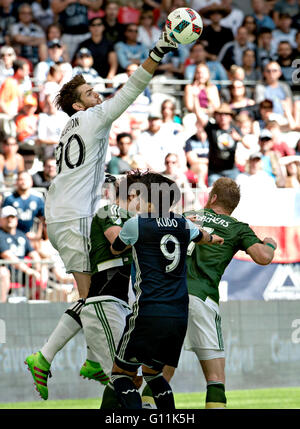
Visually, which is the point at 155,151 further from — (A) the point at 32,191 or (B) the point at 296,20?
(B) the point at 296,20

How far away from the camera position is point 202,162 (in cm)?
1551

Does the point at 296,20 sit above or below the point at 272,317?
above

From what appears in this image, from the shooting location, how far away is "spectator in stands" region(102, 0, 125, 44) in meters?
18.0

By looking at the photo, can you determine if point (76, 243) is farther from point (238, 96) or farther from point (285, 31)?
point (285, 31)

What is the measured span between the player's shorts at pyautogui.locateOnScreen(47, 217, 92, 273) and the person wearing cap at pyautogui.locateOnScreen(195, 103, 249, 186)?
7.32 meters

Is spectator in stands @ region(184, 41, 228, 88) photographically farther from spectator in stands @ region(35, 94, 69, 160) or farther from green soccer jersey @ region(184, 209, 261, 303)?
green soccer jersey @ region(184, 209, 261, 303)

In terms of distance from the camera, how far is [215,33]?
18828mm

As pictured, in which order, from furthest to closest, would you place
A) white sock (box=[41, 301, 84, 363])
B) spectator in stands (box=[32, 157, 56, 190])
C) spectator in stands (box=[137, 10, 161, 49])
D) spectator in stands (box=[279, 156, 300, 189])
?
1. spectator in stands (box=[137, 10, 161, 49])
2. spectator in stands (box=[279, 156, 300, 189])
3. spectator in stands (box=[32, 157, 56, 190])
4. white sock (box=[41, 301, 84, 363])

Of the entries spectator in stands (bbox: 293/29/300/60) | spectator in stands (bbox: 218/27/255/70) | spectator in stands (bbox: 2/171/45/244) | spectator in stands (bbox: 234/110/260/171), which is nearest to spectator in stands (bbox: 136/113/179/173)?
spectator in stands (bbox: 234/110/260/171)

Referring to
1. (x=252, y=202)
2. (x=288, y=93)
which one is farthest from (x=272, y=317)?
(x=288, y=93)

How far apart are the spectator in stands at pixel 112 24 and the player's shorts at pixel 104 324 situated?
35.8 feet

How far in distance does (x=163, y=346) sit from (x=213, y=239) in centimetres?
90

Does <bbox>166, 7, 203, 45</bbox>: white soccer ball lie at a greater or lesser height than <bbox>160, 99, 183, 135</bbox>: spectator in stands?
lesser

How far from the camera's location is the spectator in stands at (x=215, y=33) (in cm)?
1875
